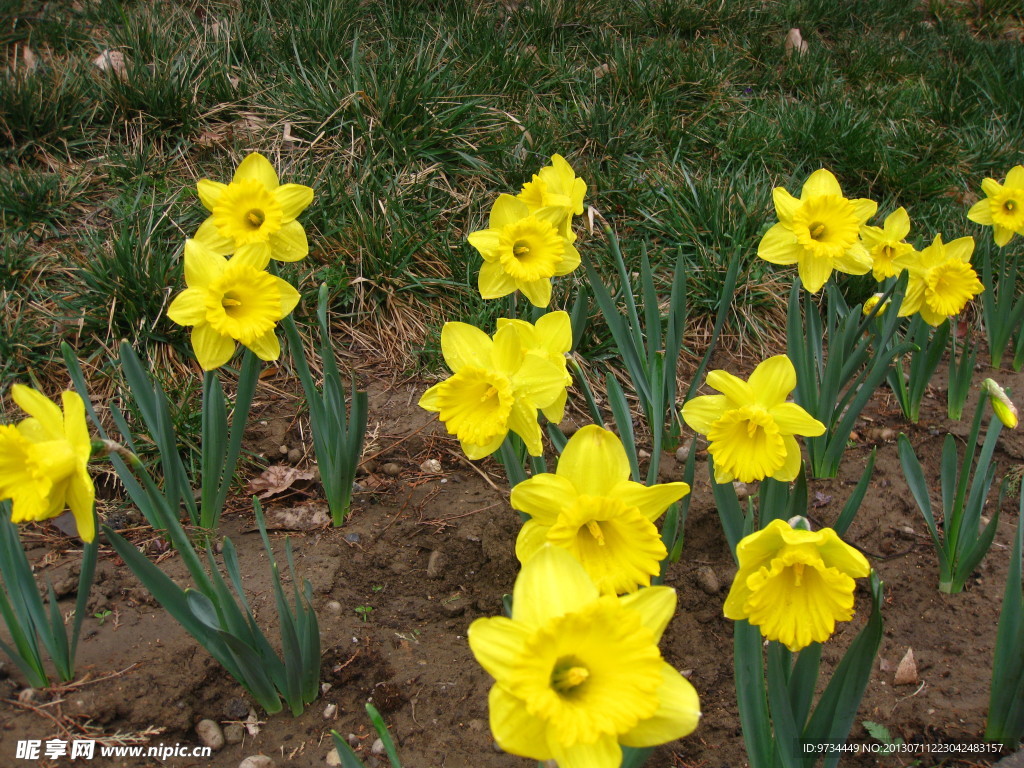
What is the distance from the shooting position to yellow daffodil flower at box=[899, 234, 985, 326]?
234cm

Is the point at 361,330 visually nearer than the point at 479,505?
No

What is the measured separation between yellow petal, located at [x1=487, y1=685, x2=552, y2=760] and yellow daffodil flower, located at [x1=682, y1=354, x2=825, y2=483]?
2.58ft

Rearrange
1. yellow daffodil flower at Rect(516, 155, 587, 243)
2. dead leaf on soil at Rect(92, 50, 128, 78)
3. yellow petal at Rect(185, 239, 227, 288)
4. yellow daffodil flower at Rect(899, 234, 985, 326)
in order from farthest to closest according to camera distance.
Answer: dead leaf on soil at Rect(92, 50, 128, 78) < yellow daffodil flower at Rect(899, 234, 985, 326) < yellow daffodil flower at Rect(516, 155, 587, 243) < yellow petal at Rect(185, 239, 227, 288)

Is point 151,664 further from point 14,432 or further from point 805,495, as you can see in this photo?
point 805,495

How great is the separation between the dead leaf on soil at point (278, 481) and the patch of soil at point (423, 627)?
2cm

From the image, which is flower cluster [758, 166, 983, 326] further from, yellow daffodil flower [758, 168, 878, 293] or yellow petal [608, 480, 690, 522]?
yellow petal [608, 480, 690, 522]

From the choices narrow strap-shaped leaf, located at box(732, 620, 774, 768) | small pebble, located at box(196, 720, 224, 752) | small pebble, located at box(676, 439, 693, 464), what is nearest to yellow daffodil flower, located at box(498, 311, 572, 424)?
narrow strap-shaped leaf, located at box(732, 620, 774, 768)

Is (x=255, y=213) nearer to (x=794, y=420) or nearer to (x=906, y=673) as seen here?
(x=794, y=420)

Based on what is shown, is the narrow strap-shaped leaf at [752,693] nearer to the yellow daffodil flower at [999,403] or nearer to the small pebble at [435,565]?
the yellow daffodil flower at [999,403]

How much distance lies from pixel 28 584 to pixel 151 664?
13.9 inches

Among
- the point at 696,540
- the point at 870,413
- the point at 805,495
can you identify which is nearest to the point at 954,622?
the point at 696,540

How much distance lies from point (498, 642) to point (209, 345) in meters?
1.15

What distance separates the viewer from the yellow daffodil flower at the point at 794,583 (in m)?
1.21

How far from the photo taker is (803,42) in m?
5.73
